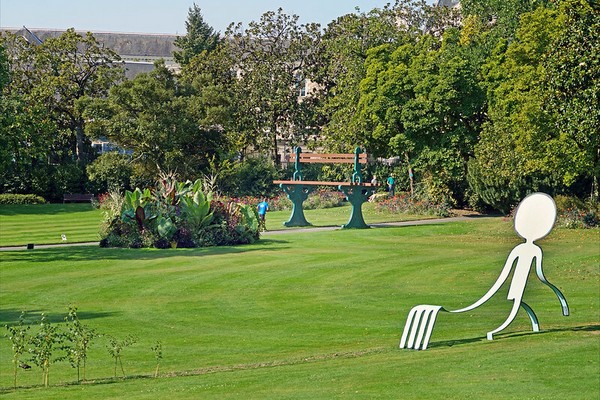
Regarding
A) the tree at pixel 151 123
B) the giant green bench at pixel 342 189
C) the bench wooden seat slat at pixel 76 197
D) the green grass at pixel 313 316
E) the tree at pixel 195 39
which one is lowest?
the green grass at pixel 313 316

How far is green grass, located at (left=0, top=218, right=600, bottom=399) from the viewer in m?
13.1

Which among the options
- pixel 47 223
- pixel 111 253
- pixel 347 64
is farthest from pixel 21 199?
pixel 111 253

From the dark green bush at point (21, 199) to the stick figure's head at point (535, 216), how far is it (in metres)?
45.8

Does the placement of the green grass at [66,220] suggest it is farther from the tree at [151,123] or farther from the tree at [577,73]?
the tree at [577,73]

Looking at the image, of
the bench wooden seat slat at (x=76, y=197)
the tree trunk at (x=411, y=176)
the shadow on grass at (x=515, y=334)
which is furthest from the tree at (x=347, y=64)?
the shadow on grass at (x=515, y=334)

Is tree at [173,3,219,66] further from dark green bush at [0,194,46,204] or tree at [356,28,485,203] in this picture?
tree at [356,28,485,203]

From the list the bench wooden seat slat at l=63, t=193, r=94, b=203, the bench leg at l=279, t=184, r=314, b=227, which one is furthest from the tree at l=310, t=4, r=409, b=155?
the bench wooden seat slat at l=63, t=193, r=94, b=203

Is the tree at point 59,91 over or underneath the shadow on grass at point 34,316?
over

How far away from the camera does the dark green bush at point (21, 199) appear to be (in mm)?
56062

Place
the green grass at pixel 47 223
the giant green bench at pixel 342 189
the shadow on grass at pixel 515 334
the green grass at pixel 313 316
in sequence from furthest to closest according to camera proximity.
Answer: the giant green bench at pixel 342 189
the green grass at pixel 47 223
the shadow on grass at pixel 515 334
the green grass at pixel 313 316

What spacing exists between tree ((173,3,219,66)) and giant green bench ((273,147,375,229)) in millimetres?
38773

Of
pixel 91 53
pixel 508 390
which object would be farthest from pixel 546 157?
pixel 91 53

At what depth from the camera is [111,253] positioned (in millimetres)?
30812

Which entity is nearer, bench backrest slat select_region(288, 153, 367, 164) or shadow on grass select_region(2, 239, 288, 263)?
shadow on grass select_region(2, 239, 288, 263)
